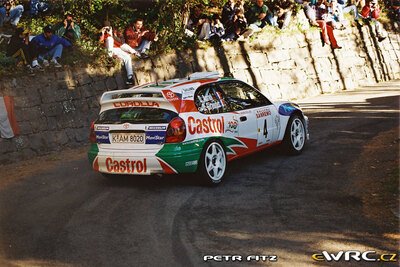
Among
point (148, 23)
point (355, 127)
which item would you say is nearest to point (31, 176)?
point (355, 127)

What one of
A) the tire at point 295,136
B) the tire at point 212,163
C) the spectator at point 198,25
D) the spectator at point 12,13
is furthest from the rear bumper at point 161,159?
the spectator at point 198,25

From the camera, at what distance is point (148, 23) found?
16.9 meters

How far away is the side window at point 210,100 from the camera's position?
804 cm

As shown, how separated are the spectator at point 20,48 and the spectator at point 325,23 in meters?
11.2

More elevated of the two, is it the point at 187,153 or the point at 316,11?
the point at 316,11

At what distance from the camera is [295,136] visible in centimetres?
965

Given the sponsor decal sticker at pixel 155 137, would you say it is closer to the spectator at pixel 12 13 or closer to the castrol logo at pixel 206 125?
the castrol logo at pixel 206 125

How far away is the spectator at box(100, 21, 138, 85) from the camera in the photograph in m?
13.9

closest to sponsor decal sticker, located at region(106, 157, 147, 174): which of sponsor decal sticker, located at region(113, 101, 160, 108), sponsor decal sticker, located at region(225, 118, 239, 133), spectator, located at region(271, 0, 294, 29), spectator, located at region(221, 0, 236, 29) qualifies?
sponsor decal sticker, located at region(113, 101, 160, 108)

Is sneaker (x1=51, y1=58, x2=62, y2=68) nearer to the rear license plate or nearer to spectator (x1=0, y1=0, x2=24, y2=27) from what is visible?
spectator (x1=0, y1=0, x2=24, y2=27)

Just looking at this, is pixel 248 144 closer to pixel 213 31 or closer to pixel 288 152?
pixel 288 152

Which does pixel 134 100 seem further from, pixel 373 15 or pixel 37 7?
pixel 373 15

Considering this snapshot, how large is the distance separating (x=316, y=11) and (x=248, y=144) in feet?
42.8

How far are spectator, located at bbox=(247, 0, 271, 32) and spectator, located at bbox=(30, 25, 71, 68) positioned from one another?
696cm
